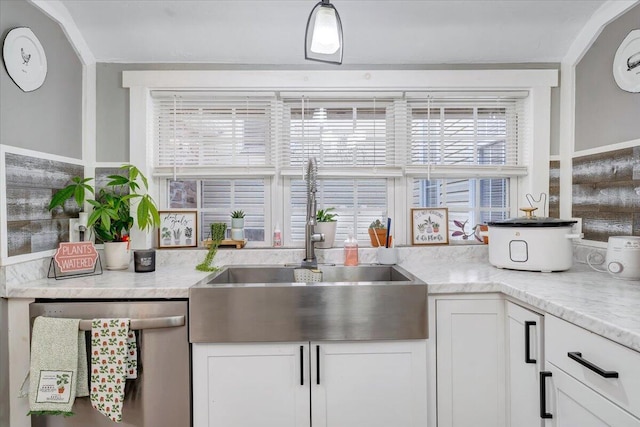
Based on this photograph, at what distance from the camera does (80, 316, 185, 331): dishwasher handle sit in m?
1.40

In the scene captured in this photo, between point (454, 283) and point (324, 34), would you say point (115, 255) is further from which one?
point (454, 283)

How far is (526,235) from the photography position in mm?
1699

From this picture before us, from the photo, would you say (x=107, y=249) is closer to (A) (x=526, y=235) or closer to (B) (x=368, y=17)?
(B) (x=368, y=17)

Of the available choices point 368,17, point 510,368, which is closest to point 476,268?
point 510,368

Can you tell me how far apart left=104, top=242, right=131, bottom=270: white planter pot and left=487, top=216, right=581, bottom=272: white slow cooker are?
6.39ft

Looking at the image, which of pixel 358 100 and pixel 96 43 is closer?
pixel 96 43

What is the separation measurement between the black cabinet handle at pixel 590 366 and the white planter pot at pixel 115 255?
198cm

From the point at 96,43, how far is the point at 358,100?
150cm

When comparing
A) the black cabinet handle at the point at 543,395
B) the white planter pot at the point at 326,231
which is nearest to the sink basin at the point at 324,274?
the white planter pot at the point at 326,231

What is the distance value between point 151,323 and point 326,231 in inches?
40.0

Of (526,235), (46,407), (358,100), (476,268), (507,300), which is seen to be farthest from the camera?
(358,100)

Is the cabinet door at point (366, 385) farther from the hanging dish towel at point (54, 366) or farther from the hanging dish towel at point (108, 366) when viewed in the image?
the hanging dish towel at point (54, 366)

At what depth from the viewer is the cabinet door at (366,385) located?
4.73ft

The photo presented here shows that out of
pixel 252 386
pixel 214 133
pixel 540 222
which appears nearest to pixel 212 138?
pixel 214 133
